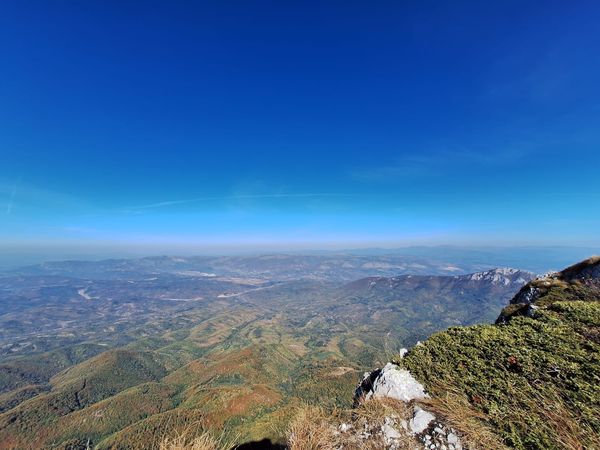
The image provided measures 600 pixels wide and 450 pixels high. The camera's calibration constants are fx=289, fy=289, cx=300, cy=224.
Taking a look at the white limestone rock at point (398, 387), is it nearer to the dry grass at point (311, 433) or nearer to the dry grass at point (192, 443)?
the dry grass at point (311, 433)

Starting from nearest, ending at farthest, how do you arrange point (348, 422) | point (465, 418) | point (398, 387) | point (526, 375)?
point (465, 418)
point (348, 422)
point (526, 375)
point (398, 387)

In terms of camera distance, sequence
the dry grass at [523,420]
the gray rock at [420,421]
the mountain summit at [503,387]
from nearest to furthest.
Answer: the dry grass at [523,420]
the mountain summit at [503,387]
the gray rock at [420,421]

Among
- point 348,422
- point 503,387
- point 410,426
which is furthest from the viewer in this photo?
point 503,387

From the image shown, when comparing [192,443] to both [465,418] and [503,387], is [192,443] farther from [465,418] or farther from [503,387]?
[503,387]

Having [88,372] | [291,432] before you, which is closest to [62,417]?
[88,372]

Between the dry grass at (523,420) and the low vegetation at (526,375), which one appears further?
the low vegetation at (526,375)

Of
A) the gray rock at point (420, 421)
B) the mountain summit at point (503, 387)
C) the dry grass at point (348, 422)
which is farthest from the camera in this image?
the gray rock at point (420, 421)

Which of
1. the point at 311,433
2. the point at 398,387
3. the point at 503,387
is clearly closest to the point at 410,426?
the point at 398,387

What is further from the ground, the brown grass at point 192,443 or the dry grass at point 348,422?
the brown grass at point 192,443

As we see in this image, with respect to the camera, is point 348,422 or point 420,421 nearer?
point 420,421

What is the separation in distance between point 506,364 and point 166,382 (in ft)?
665

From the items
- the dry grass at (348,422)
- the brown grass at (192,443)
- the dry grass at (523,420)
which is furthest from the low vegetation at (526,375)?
the brown grass at (192,443)

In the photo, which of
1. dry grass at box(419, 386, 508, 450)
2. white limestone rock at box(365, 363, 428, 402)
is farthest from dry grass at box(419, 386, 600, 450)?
white limestone rock at box(365, 363, 428, 402)

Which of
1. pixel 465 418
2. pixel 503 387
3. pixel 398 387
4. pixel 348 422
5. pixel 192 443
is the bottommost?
pixel 348 422
